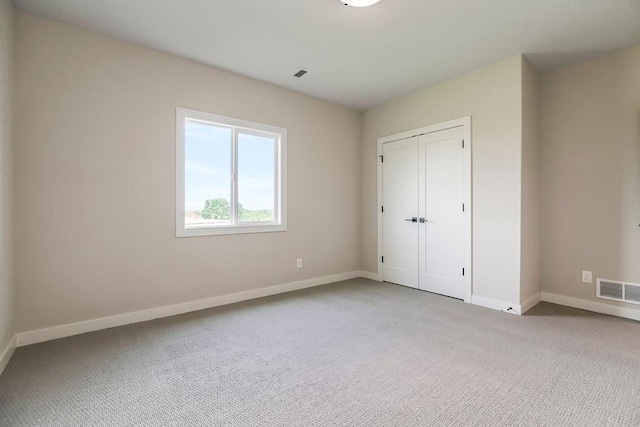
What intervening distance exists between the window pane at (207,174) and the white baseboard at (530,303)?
11.0ft

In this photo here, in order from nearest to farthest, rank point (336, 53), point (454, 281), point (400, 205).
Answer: point (336, 53) < point (454, 281) < point (400, 205)

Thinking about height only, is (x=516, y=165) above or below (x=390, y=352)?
above

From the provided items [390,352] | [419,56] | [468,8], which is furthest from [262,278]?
[468,8]

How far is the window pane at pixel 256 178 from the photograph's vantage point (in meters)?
3.74

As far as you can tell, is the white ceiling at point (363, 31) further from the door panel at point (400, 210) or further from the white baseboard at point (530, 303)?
the white baseboard at point (530, 303)

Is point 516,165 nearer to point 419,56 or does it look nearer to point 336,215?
point 419,56

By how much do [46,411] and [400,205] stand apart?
397 cm

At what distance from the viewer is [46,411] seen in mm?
1651

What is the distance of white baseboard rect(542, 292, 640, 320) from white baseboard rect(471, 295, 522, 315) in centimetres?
72

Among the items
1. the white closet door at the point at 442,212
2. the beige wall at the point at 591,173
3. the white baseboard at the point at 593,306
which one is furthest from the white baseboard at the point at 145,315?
the beige wall at the point at 591,173

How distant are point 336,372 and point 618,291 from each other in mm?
3092

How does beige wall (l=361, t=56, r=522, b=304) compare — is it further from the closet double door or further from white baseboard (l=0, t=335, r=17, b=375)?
white baseboard (l=0, t=335, r=17, b=375)

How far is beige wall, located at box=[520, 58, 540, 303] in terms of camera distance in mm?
3227

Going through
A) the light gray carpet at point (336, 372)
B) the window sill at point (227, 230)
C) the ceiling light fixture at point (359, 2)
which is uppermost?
the ceiling light fixture at point (359, 2)
